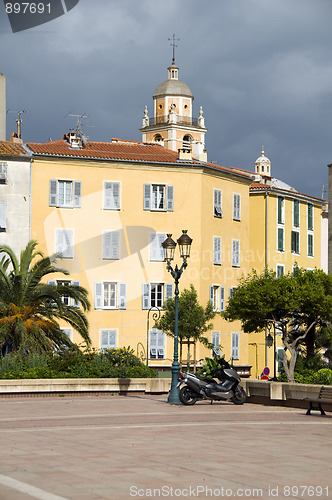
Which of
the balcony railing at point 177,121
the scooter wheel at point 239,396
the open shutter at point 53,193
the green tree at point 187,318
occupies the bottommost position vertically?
the scooter wheel at point 239,396

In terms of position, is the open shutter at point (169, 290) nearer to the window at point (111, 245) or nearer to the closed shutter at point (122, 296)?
the closed shutter at point (122, 296)

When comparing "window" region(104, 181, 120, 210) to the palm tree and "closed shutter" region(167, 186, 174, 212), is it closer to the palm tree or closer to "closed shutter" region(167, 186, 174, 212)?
"closed shutter" region(167, 186, 174, 212)

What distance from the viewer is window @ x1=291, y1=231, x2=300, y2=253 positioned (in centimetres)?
7206

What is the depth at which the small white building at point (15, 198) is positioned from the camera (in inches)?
2192

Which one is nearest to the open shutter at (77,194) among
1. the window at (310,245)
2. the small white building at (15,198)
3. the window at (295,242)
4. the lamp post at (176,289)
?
the small white building at (15,198)

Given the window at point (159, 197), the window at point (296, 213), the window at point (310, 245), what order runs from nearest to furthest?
the window at point (159, 197) < the window at point (296, 213) < the window at point (310, 245)

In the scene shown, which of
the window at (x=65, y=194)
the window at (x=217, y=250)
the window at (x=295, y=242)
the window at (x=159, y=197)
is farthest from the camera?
the window at (x=295, y=242)

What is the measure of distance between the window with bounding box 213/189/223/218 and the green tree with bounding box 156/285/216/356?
7.21 meters

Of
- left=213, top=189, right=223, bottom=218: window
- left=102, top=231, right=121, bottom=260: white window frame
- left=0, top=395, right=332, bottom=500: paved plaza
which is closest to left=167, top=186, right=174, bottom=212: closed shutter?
left=213, top=189, right=223, bottom=218: window

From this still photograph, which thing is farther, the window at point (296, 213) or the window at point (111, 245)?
the window at point (296, 213)

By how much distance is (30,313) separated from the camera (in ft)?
114

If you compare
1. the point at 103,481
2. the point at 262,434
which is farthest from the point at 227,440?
the point at 103,481

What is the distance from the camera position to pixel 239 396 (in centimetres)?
2603

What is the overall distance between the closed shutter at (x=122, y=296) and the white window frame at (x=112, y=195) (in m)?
4.91
